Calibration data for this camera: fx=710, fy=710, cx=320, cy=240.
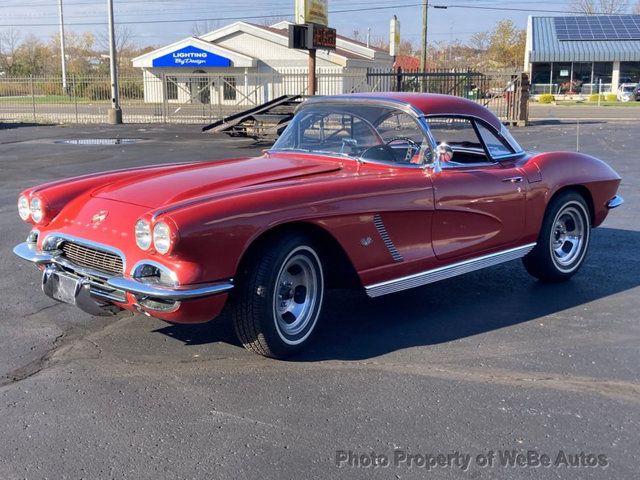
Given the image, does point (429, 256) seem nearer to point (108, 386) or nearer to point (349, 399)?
point (349, 399)

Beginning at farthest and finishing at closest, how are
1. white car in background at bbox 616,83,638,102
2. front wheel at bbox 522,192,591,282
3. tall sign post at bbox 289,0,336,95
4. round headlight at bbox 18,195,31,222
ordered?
white car in background at bbox 616,83,638,102 → tall sign post at bbox 289,0,336,95 → front wheel at bbox 522,192,591,282 → round headlight at bbox 18,195,31,222

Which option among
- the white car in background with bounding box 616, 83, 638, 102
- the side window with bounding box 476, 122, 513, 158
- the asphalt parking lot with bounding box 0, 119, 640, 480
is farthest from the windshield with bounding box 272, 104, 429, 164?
the white car in background with bounding box 616, 83, 638, 102

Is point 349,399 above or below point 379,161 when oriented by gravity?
below

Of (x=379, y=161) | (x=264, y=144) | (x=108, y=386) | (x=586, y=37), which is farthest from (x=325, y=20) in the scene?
(x=586, y=37)

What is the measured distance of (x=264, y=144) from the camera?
66.1ft

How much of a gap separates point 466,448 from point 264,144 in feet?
56.8

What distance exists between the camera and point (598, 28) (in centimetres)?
5531

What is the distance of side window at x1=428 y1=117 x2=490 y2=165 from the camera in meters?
5.67

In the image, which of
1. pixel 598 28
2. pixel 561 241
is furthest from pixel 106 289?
pixel 598 28

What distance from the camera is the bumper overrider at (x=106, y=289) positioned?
387 centimetres

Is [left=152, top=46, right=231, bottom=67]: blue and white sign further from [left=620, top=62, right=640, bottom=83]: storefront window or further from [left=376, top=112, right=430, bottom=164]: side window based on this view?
[left=376, top=112, right=430, bottom=164]: side window

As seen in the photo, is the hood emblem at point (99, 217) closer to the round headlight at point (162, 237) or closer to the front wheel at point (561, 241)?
the round headlight at point (162, 237)

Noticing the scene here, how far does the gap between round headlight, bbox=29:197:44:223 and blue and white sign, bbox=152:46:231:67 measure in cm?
4214

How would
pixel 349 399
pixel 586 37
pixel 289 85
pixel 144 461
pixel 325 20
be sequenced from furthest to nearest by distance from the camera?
1. pixel 586 37
2. pixel 289 85
3. pixel 325 20
4. pixel 349 399
5. pixel 144 461
